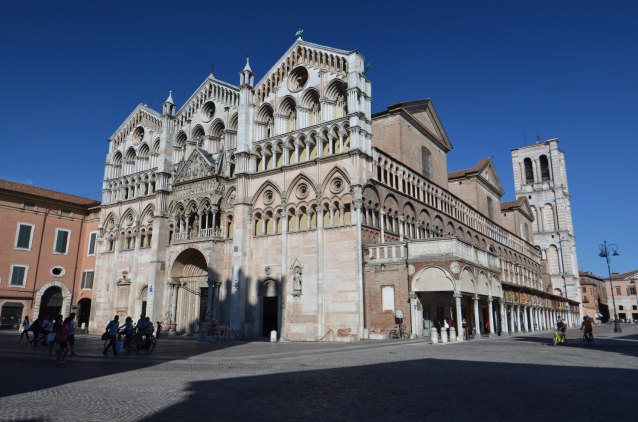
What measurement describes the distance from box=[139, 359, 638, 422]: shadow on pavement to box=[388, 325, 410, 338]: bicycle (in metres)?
14.0

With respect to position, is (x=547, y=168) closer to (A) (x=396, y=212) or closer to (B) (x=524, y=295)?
(B) (x=524, y=295)

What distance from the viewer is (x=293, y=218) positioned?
32.4 m

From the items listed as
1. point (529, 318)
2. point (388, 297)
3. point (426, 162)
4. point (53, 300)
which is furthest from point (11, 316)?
point (529, 318)

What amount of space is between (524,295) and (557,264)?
44662 millimetres

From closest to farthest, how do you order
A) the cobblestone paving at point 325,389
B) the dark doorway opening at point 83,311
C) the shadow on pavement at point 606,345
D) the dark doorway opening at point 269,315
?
1. the cobblestone paving at point 325,389
2. the shadow on pavement at point 606,345
3. the dark doorway opening at point 269,315
4. the dark doorway opening at point 83,311

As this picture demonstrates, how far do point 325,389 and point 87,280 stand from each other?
4354 centimetres

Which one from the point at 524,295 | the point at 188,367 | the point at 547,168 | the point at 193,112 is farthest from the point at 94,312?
the point at 547,168

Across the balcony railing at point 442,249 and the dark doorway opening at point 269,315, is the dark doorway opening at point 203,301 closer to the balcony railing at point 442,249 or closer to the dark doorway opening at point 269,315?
the dark doorway opening at point 269,315

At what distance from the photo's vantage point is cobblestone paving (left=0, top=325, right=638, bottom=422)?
769cm

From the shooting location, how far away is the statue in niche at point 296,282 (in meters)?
30.6

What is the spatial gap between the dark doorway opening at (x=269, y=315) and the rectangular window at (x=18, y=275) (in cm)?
2518

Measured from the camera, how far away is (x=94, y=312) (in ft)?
142

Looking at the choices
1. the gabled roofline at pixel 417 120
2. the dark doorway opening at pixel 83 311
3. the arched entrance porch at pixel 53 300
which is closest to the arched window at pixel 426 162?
the gabled roofline at pixel 417 120

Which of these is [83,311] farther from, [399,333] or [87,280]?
[399,333]
